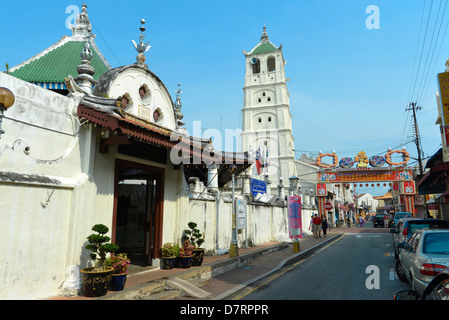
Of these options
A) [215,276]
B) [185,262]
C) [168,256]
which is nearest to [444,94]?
[215,276]

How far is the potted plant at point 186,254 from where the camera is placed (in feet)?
31.7

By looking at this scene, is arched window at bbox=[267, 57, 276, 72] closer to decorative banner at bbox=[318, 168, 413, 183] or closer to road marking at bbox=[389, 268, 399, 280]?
decorative banner at bbox=[318, 168, 413, 183]

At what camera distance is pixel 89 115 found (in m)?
7.14

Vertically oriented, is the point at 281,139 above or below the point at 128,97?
above

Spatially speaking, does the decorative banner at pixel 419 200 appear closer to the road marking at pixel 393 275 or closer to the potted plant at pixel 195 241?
the road marking at pixel 393 275

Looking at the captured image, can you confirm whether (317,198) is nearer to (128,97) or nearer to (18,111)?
(128,97)

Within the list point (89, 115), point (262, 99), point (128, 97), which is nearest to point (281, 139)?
point (262, 99)

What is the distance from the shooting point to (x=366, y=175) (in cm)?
3684

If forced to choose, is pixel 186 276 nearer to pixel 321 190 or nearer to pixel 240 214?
pixel 240 214

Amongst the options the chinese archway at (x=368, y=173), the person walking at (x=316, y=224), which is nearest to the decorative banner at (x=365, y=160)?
the chinese archway at (x=368, y=173)
